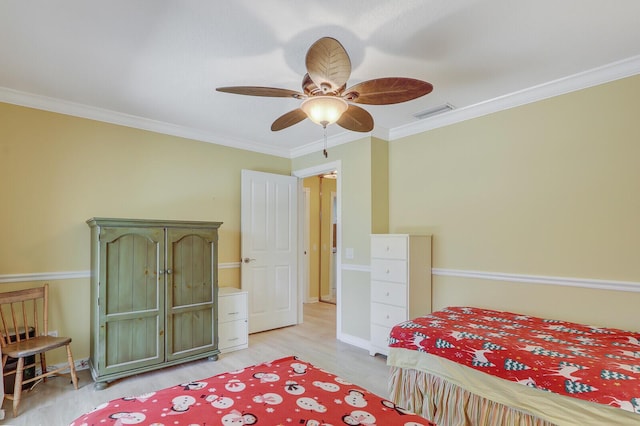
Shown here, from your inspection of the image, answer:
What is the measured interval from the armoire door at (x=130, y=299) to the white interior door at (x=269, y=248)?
1240 millimetres

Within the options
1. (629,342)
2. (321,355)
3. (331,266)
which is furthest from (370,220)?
(331,266)

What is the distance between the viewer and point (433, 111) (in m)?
3.19

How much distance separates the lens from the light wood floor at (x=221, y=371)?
2383 mm

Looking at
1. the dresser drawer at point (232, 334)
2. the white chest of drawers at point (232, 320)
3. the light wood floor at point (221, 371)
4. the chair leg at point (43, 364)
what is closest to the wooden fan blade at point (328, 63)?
the light wood floor at point (221, 371)

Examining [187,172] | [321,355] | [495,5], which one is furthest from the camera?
[187,172]

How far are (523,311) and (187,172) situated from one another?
11.9 feet

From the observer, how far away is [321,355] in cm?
346

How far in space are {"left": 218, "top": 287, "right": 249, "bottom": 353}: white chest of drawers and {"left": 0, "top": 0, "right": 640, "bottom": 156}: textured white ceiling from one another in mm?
1980

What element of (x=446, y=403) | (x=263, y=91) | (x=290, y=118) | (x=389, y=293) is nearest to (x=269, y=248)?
(x=389, y=293)

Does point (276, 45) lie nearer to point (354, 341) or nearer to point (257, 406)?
point (257, 406)

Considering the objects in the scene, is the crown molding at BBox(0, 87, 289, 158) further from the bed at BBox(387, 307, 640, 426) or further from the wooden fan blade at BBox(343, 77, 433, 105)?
the bed at BBox(387, 307, 640, 426)

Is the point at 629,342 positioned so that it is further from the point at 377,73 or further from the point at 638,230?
the point at 377,73

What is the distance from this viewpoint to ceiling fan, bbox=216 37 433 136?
165 centimetres

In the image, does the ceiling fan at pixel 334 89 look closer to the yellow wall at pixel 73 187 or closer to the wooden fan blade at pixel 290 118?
→ the wooden fan blade at pixel 290 118
